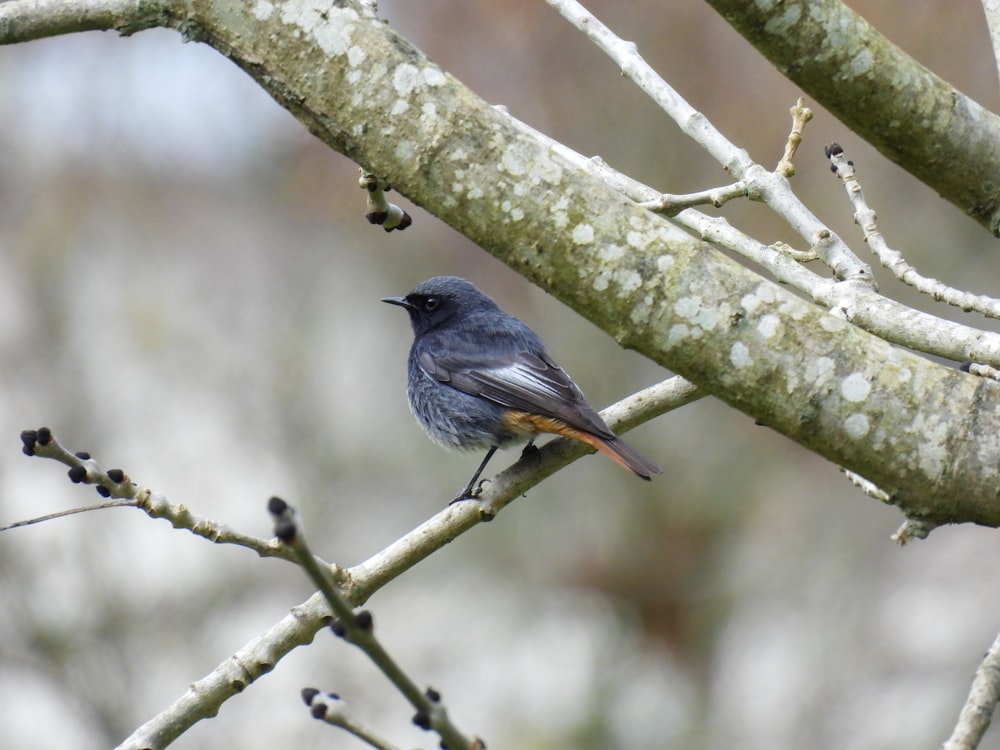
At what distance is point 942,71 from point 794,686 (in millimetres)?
5509

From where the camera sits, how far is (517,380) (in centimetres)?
463

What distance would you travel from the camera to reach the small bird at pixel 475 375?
4465 millimetres

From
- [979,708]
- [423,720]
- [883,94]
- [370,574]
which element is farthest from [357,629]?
[883,94]

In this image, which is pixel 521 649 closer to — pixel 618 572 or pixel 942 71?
pixel 618 572

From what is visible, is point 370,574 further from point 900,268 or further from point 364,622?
point 900,268

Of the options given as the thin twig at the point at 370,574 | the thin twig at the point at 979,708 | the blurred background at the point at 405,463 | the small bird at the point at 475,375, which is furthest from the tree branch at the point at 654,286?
the blurred background at the point at 405,463

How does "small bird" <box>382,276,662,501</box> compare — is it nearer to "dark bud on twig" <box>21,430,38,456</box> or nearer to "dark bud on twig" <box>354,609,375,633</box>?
"dark bud on twig" <box>21,430,38,456</box>

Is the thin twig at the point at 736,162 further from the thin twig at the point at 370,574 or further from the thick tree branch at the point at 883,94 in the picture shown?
the thin twig at the point at 370,574

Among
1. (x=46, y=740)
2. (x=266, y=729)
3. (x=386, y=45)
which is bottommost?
(x=46, y=740)

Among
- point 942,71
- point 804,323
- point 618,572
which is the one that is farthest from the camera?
point 618,572

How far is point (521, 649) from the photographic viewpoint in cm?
1101

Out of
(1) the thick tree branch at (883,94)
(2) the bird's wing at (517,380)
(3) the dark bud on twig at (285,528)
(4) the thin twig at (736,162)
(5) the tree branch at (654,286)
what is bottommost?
(2) the bird's wing at (517,380)

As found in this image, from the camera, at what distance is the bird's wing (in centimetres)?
416

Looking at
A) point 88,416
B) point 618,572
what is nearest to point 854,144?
point 618,572
